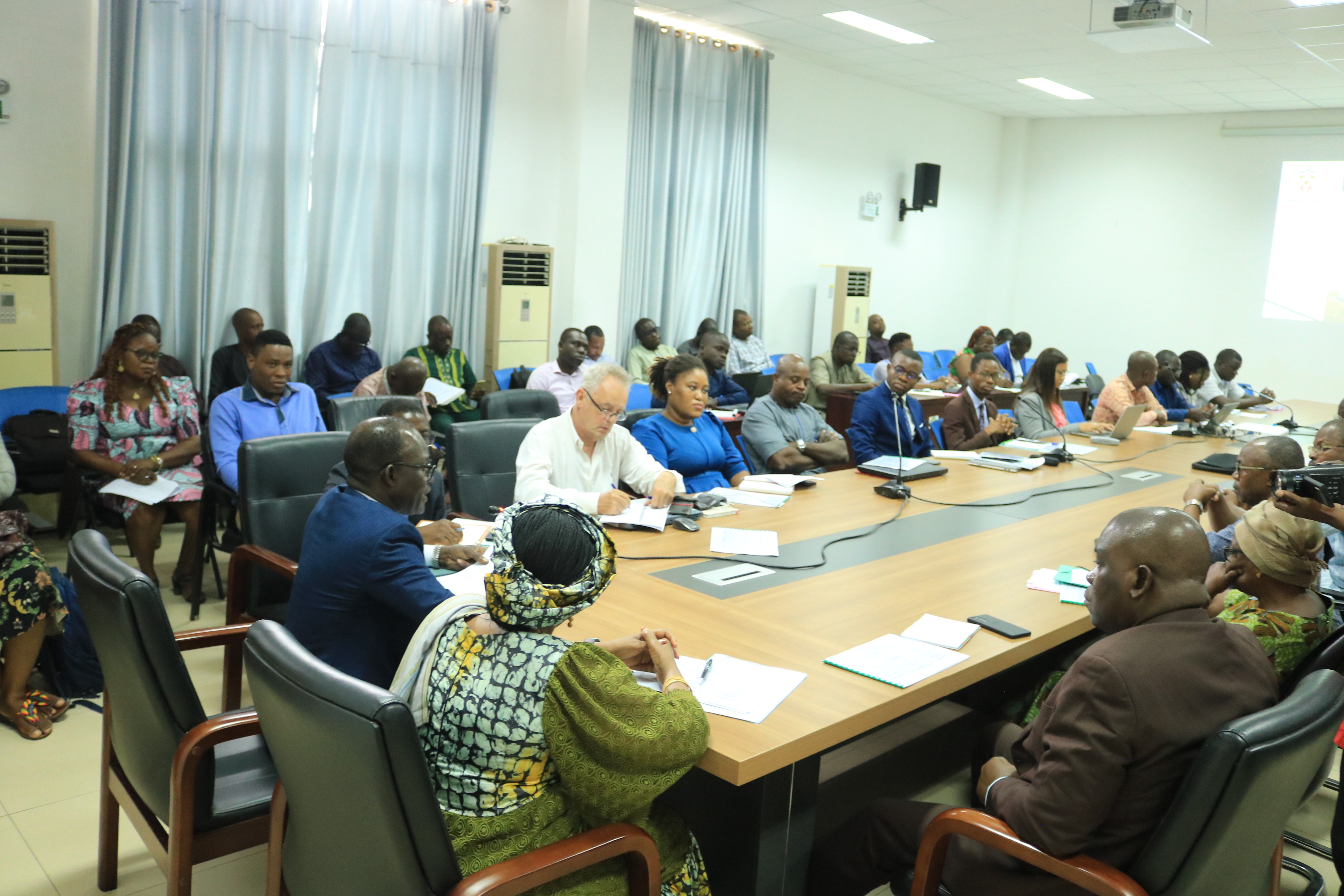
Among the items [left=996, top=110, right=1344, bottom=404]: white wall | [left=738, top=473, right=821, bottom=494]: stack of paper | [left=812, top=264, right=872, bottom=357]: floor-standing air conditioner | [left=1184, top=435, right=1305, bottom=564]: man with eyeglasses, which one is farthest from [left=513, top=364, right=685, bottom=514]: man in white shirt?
[left=996, top=110, right=1344, bottom=404]: white wall

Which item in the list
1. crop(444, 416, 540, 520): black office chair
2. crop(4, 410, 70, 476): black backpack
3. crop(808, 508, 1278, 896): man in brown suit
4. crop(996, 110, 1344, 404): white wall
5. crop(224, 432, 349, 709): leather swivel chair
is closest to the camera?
crop(808, 508, 1278, 896): man in brown suit

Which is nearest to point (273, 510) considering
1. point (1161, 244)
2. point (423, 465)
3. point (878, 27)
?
point (423, 465)

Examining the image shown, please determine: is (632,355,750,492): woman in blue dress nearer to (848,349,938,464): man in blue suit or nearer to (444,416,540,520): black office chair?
(444,416,540,520): black office chair

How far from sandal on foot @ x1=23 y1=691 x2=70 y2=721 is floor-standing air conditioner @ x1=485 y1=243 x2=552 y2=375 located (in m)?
4.25

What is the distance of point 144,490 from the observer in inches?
166

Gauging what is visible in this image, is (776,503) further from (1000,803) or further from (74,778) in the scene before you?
(74,778)

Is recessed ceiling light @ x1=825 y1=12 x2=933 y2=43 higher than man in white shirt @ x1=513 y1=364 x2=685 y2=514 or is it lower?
higher

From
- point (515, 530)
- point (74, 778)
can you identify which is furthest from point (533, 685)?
point (74, 778)

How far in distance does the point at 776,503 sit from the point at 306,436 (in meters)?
1.67

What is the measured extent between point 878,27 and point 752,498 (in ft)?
18.0

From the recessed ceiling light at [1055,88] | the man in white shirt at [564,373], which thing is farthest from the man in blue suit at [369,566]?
the recessed ceiling light at [1055,88]

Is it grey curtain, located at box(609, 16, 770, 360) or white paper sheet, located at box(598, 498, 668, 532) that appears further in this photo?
grey curtain, located at box(609, 16, 770, 360)

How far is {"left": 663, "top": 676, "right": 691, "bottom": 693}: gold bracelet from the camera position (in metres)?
1.87

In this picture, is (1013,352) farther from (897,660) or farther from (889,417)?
(897,660)
